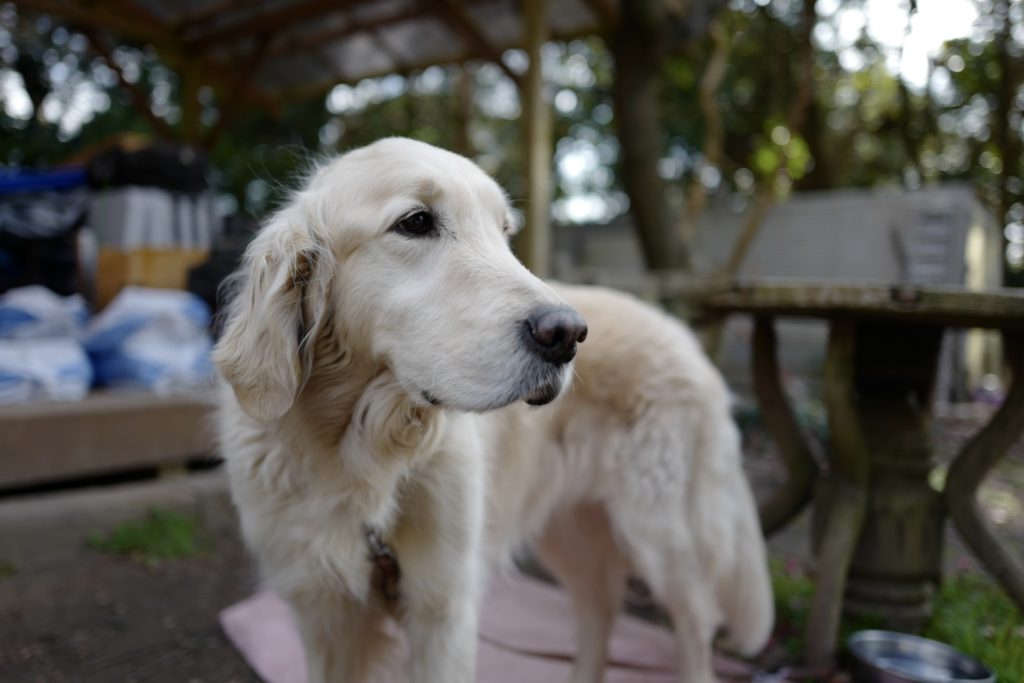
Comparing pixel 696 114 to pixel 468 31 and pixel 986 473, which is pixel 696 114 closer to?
pixel 468 31

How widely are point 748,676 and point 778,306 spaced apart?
1.47m

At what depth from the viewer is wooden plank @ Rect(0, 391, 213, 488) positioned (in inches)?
126

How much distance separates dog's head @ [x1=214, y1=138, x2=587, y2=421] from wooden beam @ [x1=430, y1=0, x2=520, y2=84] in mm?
4980

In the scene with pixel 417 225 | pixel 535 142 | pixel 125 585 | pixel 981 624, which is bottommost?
pixel 125 585

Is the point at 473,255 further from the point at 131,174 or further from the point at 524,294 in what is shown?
the point at 131,174

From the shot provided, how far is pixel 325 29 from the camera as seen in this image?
298 inches

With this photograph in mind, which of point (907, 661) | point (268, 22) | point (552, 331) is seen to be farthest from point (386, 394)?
point (268, 22)

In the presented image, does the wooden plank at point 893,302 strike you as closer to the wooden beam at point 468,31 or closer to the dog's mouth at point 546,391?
the dog's mouth at point 546,391

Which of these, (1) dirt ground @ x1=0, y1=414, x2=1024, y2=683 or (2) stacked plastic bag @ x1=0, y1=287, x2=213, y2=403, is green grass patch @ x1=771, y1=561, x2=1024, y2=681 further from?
(2) stacked plastic bag @ x1=0, y1=287, x2=213, y2=403

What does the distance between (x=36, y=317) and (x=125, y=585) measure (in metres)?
1.50

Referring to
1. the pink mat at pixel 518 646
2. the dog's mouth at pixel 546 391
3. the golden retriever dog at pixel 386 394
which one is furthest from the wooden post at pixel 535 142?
the dog's mouth at pixel 546 391

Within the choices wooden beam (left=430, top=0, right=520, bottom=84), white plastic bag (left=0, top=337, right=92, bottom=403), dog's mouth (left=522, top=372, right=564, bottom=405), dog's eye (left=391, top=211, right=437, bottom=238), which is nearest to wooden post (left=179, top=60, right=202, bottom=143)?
wooden beam (left=430, top=0, right=520, bottom=84)

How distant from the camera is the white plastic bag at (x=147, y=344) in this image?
3916 millimetres

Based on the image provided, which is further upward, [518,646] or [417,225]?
[417,225]
